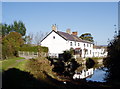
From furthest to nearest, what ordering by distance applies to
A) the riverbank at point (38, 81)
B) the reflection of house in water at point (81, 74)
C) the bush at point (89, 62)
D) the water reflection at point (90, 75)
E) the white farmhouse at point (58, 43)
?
the white farmhouse at point (58, 43), the bush at point (89, 62), the reflection of house in water at point (81, 74), the water reflection at point (90, 75), the riverbank at point (38, 81)

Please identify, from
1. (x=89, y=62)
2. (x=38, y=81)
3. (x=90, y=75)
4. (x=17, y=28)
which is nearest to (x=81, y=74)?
(x=90, y=75)

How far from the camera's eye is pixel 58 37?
1786 inches

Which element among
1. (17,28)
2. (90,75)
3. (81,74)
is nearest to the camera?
(90,75)

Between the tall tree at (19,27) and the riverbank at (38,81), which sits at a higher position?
the tall tree at (19,27)

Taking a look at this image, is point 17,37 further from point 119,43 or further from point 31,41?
point 119,43

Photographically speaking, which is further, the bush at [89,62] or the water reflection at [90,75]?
the bush at [89,62]

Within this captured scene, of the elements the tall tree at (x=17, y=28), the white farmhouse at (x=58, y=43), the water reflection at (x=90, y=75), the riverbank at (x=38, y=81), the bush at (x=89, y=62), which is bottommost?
the water reflection at (x=90, y=75)

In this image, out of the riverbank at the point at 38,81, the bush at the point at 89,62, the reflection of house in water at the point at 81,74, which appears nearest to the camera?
the riverbank at the point at 38,81

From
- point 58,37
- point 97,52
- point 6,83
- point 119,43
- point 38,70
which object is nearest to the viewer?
point 6,83

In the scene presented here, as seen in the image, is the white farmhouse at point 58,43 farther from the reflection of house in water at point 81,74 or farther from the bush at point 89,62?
the reflection of house in water at point 81,74

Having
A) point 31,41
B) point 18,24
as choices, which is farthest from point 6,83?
point 18,24

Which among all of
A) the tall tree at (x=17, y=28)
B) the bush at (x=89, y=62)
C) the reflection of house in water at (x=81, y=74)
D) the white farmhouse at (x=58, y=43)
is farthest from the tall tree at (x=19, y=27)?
the reflection of house in water at (x=81, y=74)

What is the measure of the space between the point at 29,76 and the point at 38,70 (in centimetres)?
239

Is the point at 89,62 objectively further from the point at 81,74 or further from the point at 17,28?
the point at 17,28
